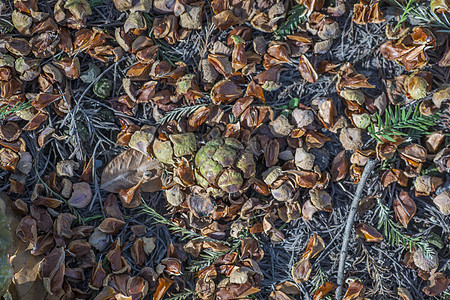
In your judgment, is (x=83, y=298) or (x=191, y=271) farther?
(x=191, y=271)

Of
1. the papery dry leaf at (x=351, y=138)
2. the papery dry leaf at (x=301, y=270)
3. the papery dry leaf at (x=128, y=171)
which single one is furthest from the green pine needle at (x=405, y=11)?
the papery dry leaf at (x=128, y=171)

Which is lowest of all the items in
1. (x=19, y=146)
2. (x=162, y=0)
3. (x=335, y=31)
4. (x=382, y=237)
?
(x=382, y=237)

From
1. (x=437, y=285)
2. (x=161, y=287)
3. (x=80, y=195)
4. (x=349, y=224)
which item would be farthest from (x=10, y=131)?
(x=437, y=285)

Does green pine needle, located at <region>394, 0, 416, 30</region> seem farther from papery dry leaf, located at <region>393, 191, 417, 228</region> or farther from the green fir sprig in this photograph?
the green fir sprig

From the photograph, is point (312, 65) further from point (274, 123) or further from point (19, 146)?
point (19, 146)

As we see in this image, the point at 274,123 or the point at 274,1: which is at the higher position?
the point at 274,1

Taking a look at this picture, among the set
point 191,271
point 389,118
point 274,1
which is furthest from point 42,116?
point 389,118
